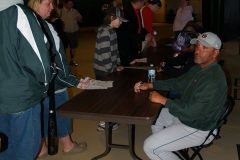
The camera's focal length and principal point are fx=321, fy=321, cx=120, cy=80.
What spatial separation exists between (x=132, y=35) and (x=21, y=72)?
2.79 metres

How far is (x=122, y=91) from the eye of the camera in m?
2.65

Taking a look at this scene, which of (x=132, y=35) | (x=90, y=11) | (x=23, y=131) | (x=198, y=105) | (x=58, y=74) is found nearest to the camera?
(x=23, y=131)

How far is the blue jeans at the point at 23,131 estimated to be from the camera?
198cm

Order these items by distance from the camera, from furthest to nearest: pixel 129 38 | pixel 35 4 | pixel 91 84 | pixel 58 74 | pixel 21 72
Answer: pixel 129 38
pixel 91 84
pixel 58 74
pixel 35 4
pixel 21 72

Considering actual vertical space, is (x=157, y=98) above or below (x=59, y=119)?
above


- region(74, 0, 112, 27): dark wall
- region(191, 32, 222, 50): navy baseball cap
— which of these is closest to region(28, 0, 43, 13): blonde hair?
region(191, 32, 222, 50): navy baseball cap

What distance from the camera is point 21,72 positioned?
1853mm

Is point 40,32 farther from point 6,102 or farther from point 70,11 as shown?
point 70,11

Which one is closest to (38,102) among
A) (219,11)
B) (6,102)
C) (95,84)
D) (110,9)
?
(6,102)

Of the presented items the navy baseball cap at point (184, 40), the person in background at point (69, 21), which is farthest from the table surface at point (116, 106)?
the person in background at point (69, 21)

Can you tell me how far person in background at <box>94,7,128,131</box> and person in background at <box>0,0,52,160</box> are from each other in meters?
1.22

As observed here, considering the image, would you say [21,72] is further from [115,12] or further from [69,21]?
[69,21]

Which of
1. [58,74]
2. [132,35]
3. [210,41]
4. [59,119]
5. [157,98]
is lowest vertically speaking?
[59,119]

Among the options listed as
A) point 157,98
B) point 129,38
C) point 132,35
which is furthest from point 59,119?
point 132,35
